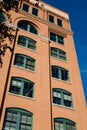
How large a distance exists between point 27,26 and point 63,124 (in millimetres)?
15999

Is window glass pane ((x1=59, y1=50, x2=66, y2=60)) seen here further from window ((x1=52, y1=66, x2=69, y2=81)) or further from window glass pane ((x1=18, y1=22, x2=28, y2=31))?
window glass pane ((x1=18, y1=22, x2=28, y2=31))

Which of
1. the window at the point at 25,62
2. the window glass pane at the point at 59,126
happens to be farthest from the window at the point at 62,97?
the window at the point at 25,62

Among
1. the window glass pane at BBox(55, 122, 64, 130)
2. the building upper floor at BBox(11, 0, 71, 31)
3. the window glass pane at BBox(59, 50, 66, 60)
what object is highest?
the building upper floor at BBox(11, 0, 71, 31)

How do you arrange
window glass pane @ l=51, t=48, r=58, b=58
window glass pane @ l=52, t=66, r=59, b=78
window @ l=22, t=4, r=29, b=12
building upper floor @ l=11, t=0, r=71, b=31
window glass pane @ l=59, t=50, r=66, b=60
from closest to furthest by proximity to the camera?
window glass pane @ l=52, t=66, r=59, b=78 < window glass pane @ l=51, t=48, r=58, b=58 < window glass pane @ l=59, t=50, r=66, b=60 < building upper floor @ l=11, t=0, r=71, b=31 < window @ l=22, t=4, r=29, b=12

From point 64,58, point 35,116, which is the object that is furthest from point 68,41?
point 35,116

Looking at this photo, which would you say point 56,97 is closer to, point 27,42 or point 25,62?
point 25,62

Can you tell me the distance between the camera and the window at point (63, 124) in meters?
18.2

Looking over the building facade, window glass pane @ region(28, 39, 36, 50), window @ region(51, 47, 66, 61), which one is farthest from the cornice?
window glass pane @ region(28, 39, 36, 50)

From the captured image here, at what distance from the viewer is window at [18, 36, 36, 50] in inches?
980

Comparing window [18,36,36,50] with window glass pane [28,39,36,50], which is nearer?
window [18,36,36,50]

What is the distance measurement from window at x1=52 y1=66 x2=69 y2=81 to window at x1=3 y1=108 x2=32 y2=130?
735 cm

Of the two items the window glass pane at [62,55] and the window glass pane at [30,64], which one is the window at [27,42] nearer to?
the window glass pane at [30,64]

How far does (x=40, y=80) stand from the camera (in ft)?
68.5

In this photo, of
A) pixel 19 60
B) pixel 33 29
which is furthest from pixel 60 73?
pixel 33 29
